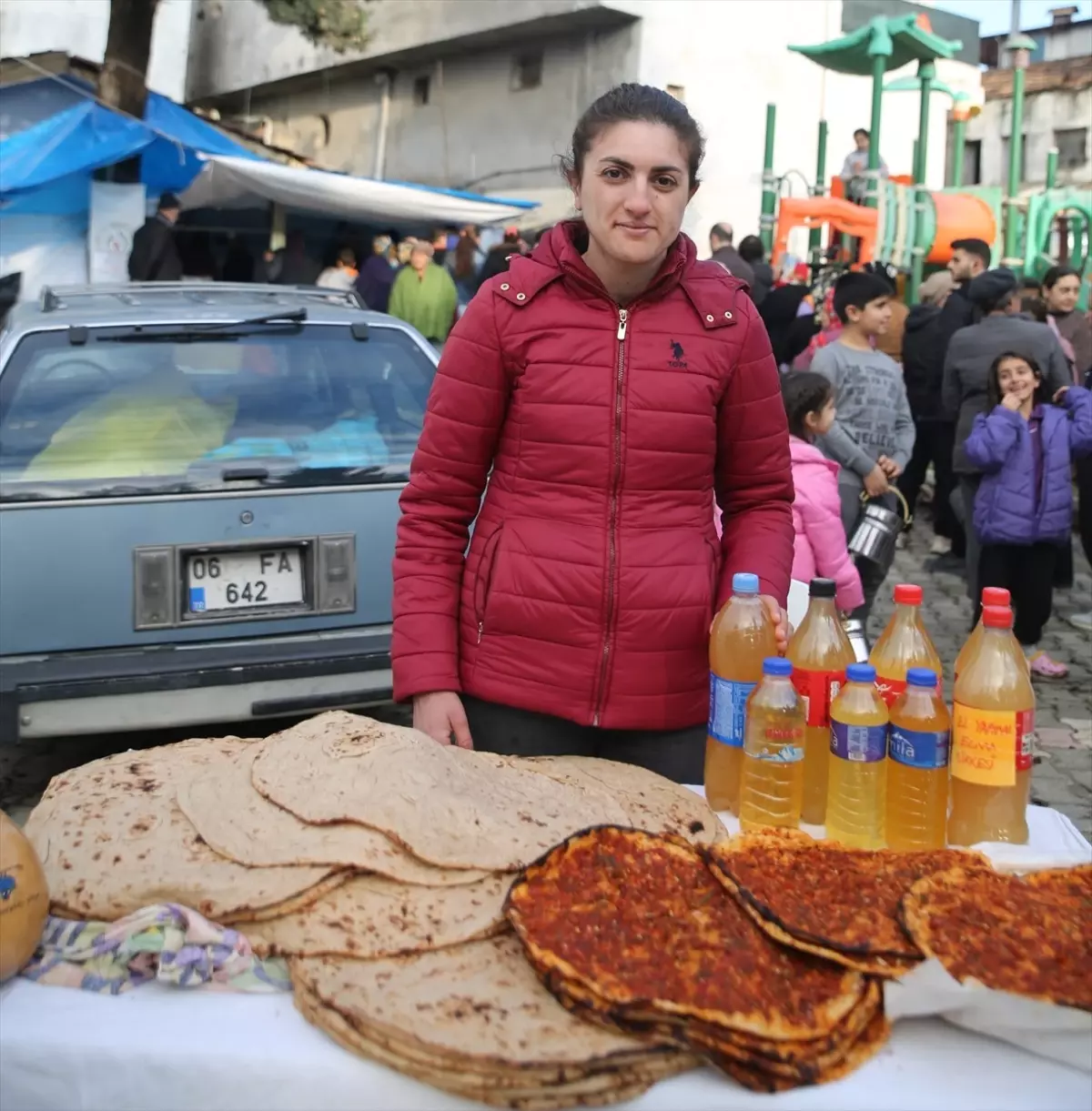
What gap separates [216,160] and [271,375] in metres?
10.2

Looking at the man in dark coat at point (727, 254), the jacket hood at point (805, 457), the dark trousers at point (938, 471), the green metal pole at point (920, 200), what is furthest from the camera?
the green metal pole at point (920, 200)

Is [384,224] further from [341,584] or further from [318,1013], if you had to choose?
[318,1013]

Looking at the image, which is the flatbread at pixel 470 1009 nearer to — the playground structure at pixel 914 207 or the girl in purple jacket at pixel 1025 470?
the girl in purple jacket at pixel 1025 470

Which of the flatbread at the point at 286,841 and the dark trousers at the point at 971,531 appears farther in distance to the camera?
the dark trousers at the point at 971,531

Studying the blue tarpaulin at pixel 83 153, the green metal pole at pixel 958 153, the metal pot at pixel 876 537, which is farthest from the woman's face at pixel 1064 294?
the green metal pole at pixel 958 153

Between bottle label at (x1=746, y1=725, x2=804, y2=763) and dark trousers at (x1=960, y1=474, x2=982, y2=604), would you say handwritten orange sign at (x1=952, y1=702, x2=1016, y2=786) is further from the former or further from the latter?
dark trousers at (x1=960, y1=474, x2=982, y2=604)

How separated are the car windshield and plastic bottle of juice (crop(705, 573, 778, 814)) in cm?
247

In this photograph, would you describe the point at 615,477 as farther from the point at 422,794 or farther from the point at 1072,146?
the point at 1072,146

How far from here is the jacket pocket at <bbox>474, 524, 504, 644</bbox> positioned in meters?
2.53

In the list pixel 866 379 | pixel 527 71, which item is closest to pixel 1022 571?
pixel 866 379

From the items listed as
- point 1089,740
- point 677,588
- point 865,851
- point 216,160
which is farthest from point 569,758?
point 216,160

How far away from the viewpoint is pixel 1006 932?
5.86ft

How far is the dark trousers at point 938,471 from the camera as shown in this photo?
9688 millimetres

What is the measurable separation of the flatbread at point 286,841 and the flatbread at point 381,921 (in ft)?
0.08
